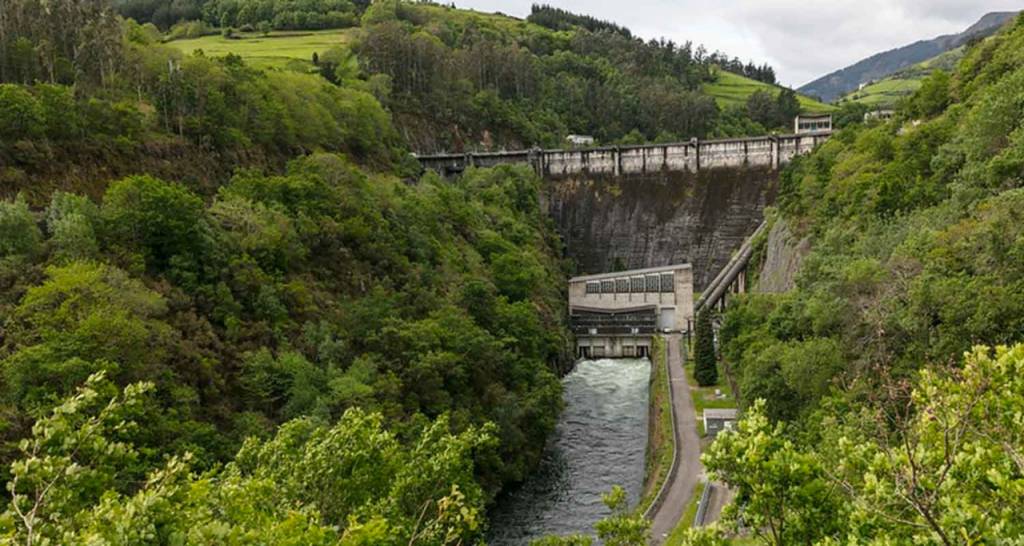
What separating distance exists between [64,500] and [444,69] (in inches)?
3893

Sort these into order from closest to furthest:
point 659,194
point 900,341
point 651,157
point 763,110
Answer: point 900,341, point 659,194, point 651,157, point 763,110

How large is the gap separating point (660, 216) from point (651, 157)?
8760mm

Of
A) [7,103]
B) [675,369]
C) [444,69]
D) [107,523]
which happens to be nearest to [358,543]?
[107,523]

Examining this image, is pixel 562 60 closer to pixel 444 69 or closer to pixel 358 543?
pixel 444 69

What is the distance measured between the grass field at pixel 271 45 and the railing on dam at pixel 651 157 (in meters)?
31.8

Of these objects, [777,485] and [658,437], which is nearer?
[777,485]

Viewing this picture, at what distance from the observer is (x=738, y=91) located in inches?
6260

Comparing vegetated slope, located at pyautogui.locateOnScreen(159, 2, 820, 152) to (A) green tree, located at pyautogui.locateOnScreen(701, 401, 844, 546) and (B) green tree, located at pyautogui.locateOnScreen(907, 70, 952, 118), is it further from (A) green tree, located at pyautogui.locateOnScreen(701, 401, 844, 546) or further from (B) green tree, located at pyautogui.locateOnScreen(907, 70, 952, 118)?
(A) green tree, located at pyautogui.locateOnScreen(701, 401, 844, 546)

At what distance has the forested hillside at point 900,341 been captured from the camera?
8.75m

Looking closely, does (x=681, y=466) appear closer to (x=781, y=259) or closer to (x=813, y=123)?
(x=781, y=259)

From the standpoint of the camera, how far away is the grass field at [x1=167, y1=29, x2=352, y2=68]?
109 m

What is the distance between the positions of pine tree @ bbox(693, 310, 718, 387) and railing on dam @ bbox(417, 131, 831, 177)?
3913 centimetres

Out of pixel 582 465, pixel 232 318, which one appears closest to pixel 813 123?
pixel 582 465

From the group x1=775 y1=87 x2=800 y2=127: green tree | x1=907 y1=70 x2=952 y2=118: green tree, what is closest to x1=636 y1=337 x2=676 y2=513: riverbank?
x1=907 y1=70 x2=952 y2=118: green tree
